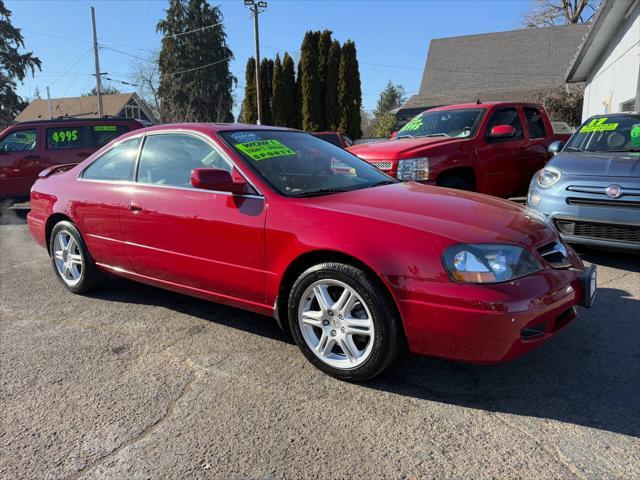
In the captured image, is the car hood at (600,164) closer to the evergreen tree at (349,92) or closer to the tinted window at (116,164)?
the tinted window at (116,164)

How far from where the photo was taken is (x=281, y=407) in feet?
8.70

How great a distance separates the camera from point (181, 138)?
383 centimetres

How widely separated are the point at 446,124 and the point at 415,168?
1.58 m

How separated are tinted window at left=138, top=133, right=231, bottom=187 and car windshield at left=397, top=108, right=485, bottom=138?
13.7 ft

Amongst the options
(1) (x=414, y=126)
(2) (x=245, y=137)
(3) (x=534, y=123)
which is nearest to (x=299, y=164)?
(2) (x=245, y=137)

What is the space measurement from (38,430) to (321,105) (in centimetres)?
2998

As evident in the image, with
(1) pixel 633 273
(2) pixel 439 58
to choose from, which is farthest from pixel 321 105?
(1) pixel 633 273

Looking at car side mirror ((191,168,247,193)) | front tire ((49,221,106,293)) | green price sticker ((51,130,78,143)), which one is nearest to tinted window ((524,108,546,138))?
car side mirror ((191,168,247,193))

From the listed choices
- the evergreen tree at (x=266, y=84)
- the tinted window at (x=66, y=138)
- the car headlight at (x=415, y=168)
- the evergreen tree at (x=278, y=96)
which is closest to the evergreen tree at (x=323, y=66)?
the evergreen tree at (x=278, y=96)

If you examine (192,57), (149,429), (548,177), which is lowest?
(149,429)

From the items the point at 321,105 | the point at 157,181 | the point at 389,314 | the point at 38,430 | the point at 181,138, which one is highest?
the point at 321,105

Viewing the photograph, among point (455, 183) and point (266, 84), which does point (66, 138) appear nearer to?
point (455, 183)

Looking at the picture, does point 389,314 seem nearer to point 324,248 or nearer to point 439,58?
point 324,248

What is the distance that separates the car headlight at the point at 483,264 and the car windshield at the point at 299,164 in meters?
1.07
